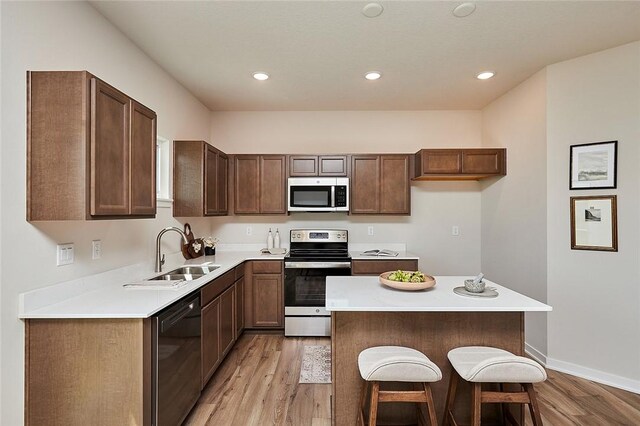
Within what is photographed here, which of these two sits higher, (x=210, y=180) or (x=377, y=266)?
(x=210, y=180)

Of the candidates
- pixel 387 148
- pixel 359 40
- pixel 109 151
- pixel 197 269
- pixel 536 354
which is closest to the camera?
pixel 109 151

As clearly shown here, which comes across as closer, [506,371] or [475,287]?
[506,371]

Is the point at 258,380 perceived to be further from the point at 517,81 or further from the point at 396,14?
the point at 517,81

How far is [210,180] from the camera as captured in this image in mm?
3332

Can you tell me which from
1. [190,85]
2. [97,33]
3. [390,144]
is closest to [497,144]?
[390,144]

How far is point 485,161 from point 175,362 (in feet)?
11.8

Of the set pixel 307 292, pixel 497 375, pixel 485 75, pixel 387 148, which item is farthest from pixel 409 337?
pixel 387 148

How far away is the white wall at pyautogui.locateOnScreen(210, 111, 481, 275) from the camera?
4180 mm

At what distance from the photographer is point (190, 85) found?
336cm

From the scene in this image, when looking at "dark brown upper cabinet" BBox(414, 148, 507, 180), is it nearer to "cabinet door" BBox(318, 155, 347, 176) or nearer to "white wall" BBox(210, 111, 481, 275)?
"white wall" BBox(210, 111, 481, 275)

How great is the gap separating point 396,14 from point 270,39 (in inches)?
37.8

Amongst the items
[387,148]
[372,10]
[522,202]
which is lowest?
[522,202]

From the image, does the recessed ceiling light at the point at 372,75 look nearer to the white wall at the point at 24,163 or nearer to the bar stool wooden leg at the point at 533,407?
the white wall at the point at 24,163

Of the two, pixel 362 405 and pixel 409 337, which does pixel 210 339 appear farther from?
pixel 409 337
